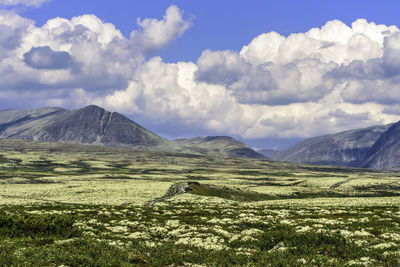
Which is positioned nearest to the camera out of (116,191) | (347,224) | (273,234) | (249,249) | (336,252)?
(336,252)

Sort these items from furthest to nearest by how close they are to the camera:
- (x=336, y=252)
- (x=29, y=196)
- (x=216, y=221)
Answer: (x=29, y=196), (x=216, y=221), (x=336, y=252)

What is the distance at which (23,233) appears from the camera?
30547 mm

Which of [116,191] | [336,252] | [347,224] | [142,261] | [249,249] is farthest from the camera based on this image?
[116,191]

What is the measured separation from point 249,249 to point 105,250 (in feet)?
40.3

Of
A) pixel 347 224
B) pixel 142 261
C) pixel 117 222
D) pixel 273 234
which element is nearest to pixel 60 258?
pixel 142 261

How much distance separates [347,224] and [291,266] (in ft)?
69.7

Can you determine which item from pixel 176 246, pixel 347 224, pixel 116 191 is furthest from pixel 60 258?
pixel 116 191

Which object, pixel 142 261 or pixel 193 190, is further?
pixel 193 190

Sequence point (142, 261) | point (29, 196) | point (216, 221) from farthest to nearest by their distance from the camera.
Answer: point (29, 196) < point (216, 221) < point (142, 261)

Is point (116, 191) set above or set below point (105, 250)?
below

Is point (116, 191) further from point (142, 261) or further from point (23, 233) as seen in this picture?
point (142, 261)

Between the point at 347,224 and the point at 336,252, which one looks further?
the point at 347,224

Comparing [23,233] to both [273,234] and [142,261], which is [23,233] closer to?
[142,261]

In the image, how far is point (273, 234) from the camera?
33.7m
